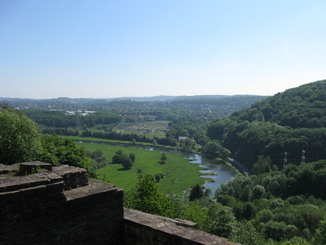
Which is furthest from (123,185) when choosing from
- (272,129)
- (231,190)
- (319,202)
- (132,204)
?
(272,129)

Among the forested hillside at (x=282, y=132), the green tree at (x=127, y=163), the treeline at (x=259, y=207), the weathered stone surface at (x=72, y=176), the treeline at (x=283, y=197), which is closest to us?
the weathered stone surface at (x=72, y=176)

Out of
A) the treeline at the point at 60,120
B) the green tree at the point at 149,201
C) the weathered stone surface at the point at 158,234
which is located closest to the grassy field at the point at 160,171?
the green tree at the point at 149,201

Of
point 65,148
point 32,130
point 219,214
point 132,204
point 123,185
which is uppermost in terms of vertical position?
point 32,130

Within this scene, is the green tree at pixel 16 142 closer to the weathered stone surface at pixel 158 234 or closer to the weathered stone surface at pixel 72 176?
the weathered stone surface at pixel 72 176

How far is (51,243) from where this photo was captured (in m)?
5.52

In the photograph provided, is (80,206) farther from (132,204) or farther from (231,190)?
(231,190)

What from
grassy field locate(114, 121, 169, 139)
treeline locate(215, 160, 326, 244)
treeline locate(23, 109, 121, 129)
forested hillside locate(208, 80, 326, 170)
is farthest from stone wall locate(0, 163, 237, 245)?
treeline locate(23, 109, 121, 129)

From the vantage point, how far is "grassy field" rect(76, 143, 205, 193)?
1983 inches

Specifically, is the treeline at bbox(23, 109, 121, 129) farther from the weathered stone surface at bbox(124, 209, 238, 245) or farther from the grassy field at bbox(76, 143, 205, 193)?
the weathered stone surface at bbox(124, 209, 238, 245)

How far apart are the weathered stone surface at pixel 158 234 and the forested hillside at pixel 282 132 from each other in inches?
2198

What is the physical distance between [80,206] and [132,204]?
11.1m

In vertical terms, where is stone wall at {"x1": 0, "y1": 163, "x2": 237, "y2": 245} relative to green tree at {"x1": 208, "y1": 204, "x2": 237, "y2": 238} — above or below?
above

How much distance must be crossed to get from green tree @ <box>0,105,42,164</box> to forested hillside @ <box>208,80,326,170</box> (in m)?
51.7

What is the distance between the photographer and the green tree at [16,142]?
13438 mm
